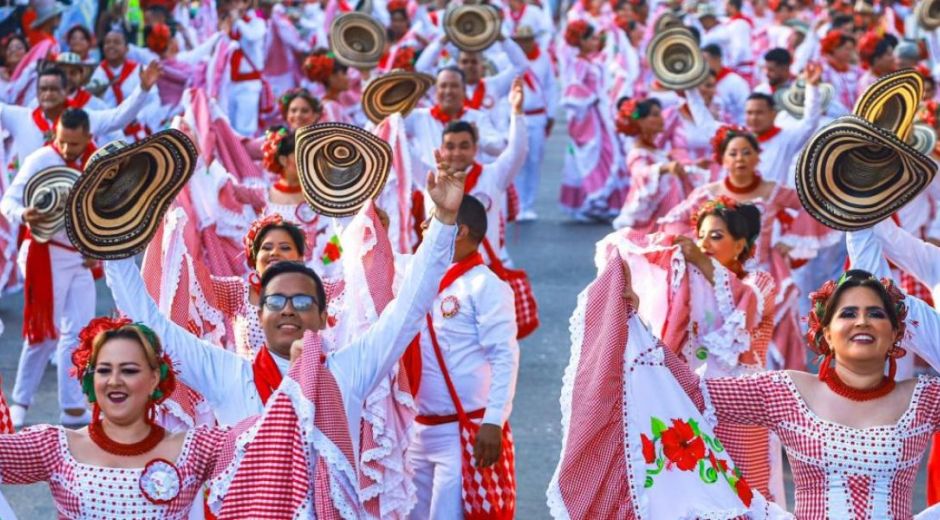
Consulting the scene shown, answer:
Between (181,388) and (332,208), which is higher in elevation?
(332,208)

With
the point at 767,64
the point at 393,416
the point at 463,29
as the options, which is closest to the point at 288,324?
the point at 393,416

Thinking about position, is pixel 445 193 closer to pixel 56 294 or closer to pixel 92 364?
pixel 92 364

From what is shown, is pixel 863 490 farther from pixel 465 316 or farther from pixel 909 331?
pixel 465 316

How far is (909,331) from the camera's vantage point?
16.5ft

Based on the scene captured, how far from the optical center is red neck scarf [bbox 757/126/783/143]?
9891mm

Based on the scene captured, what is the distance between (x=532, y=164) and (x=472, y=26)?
3.17 m

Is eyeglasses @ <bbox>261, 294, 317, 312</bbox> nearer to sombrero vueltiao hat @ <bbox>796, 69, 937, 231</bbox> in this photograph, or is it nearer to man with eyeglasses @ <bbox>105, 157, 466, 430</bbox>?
man with eyeglasses @ <bbox>105, 157, 466, 430</bbox>

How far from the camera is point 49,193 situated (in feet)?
25.4

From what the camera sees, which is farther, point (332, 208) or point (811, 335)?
point (332, 208)

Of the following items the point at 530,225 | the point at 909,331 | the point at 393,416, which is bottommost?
the point at 530,225

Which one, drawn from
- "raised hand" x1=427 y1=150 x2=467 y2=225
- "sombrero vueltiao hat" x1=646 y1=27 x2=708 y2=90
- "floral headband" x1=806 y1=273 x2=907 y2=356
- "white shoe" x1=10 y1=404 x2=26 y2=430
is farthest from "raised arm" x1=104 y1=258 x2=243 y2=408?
"sombrero vueltiao hat" x1=646 y1=27 x2=708 y2=90

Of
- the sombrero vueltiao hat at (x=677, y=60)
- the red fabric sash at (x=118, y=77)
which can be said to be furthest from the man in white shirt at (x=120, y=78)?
the sombrero vueltiao hat at (x=677, y=60)

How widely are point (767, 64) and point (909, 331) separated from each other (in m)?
8.11

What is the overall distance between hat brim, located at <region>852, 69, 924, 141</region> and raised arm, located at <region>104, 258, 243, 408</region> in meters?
2.44
